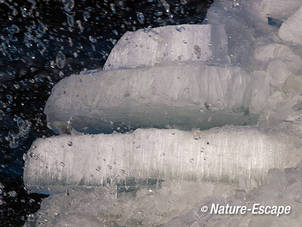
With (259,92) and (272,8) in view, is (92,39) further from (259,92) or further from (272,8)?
(259,92)

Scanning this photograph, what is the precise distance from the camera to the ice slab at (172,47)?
3.10 feet

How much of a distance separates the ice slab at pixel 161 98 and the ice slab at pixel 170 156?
0.06 m

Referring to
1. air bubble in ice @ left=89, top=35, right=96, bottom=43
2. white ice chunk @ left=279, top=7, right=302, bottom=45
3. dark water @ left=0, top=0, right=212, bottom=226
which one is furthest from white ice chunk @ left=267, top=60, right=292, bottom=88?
air bubble in ice @ left=89, top=35, right=96, bottom=43

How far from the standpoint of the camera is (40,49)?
8.27 ft

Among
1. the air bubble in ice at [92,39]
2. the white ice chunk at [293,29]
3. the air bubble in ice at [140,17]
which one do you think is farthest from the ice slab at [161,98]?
the air bubble in ice at [140,17]

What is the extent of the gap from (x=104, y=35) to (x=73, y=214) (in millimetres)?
1820

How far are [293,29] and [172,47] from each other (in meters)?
0.38

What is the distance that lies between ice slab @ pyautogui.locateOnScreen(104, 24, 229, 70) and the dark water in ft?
4.31

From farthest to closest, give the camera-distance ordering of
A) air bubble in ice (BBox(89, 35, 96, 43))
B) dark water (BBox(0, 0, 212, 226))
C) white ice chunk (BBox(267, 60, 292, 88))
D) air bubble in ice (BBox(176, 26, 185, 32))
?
air bubble in ice (BBox(89, 35, 96, 43))
dark water (BBox(0, 0, 212, 226))
air bubble in ice (BBox(176, 26, 185, 32))
white ice chunk (BBox(267, 60, 292, 88))

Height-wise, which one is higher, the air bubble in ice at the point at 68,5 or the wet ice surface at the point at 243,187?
the air bubble in ice at the point at 68,5

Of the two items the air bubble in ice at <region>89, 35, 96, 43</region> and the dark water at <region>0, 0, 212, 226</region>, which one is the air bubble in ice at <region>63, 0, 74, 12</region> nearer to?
the dark water at <region>0, 0, 212, 226</region>

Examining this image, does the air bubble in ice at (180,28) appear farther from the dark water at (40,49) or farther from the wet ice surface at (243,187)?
the dark water at (40,49)

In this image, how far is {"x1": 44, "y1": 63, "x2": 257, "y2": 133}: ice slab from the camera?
844 mm

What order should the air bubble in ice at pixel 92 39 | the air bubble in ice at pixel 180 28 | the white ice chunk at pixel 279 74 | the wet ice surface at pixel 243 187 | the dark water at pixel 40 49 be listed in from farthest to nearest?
the air bubble in ice at pixel 92 39 → the dark water at pixel 40 49 → the air bubble in ice at pixel 180 28 → the white ice chunk at pixel 279 74 → the wet ice surface at pixel 243 187
